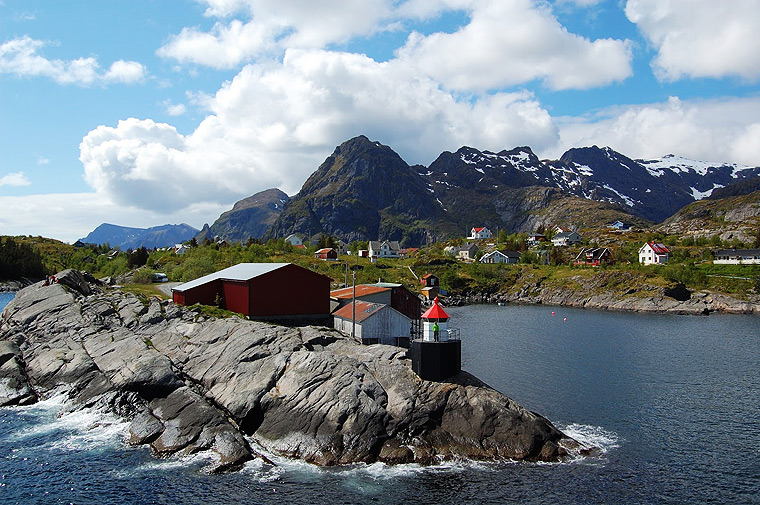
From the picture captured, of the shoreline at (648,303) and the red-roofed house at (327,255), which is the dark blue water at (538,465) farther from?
the red-roofed house at (327,255)

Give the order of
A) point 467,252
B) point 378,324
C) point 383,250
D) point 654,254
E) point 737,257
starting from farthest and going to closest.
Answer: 1. point 383,250
2. point 467,252
3. point 654,254
4. point 737,257
5. point 378,324

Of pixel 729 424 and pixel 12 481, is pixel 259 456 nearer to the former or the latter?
pixel 12 481

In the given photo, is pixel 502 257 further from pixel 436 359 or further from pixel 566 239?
pixel 436 359

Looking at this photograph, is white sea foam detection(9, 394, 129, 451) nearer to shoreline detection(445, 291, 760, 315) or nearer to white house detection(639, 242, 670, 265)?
shoreline detection(445, 291, 760, 315)

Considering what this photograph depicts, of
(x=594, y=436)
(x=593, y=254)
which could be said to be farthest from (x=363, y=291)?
(x=593, y=254)

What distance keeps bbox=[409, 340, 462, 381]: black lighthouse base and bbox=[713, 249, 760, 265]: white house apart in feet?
385

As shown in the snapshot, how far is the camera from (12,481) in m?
24.5

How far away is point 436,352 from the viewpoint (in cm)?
3120

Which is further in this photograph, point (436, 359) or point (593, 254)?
point (593, 254)

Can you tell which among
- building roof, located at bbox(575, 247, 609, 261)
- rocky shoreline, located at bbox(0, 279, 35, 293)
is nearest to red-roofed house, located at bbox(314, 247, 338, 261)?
building roof, located at bbox(575, 247, 609, 261)

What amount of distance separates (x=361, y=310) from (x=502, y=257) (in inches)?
4447

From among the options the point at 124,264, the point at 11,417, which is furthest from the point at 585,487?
the point at 124,264

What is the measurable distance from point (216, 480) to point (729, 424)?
31.5 m

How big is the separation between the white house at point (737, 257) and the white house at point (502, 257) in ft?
165
